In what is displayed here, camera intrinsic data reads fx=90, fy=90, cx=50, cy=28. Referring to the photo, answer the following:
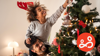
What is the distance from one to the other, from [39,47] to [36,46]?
4cm

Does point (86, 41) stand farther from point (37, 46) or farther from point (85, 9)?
point (37, 46)

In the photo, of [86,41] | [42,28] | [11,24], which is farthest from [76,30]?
[11,24]

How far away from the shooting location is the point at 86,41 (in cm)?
67

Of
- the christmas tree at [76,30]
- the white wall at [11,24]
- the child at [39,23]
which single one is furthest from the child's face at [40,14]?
the white wall at [11,24]

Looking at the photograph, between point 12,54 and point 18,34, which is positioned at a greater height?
point 18,34

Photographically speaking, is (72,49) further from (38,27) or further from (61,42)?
(38,27)

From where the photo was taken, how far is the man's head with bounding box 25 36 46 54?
3.56 feet

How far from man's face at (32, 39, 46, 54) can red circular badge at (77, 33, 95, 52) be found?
54cm

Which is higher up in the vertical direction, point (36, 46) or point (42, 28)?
point (42, 28)

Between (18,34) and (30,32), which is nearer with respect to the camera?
(30,32)

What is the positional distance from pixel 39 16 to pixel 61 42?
0.54 metres

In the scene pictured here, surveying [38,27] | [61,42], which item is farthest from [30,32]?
[61,42]

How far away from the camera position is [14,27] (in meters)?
2.19

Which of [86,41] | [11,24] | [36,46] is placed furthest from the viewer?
[11,24]
